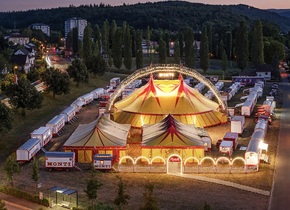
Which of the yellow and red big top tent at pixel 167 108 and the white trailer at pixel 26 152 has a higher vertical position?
the yellow and red big top tent at pixel 167 108

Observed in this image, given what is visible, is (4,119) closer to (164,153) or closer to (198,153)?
(164,153)

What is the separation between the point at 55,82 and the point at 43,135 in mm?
17667

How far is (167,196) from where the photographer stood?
24.3 metres

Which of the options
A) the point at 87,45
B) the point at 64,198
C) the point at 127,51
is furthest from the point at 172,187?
the point at 87,45

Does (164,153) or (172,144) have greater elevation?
(172,144)

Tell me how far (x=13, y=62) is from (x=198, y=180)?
55051mm

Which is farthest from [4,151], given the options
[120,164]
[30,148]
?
[120,164]

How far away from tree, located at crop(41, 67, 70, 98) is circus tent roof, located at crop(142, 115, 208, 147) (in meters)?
20.4

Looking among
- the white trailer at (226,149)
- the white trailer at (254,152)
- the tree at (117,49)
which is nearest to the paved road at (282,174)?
the white trailer at (254,152)

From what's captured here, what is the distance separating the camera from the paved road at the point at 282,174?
922 inches

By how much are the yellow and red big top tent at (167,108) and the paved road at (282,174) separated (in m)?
5.65

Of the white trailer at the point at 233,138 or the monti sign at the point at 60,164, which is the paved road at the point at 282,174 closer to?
the white trailer at the point at 233,138

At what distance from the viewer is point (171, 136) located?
30.4 m

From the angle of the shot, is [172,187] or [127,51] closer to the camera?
[172,187]
